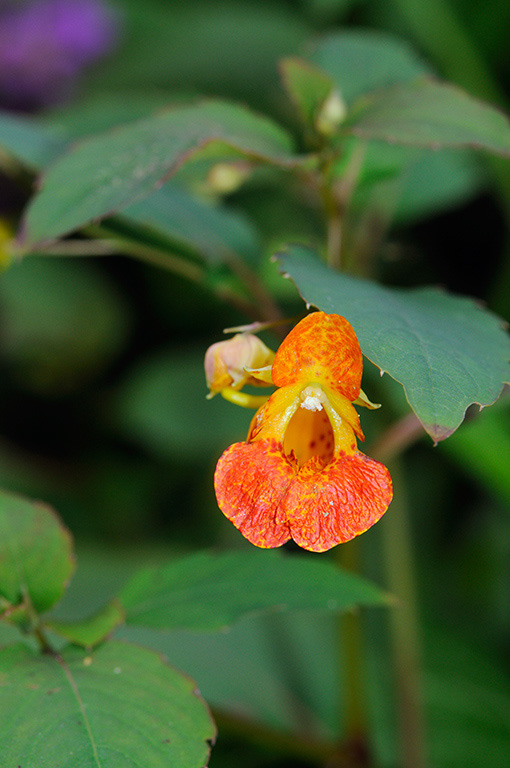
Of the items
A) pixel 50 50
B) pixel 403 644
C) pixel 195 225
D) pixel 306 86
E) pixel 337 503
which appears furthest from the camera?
pixel 50 50

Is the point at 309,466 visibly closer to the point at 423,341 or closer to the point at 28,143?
the point at 423,341

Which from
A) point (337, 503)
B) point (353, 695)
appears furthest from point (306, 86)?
point (353, 695)

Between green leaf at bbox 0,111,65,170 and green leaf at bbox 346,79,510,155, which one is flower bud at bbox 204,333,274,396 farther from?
green leaf at bbox 0,111,65,170

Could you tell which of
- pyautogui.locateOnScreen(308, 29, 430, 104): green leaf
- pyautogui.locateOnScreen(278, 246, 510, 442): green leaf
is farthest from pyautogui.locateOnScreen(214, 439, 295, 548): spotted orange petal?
pyautogui.locateOnScreen(308, 29, 430, 104): green leaf

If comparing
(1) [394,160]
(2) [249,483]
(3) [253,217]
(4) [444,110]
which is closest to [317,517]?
(2) [249,483]

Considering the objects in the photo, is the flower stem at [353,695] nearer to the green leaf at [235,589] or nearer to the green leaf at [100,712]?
the green leaf at [235,589]

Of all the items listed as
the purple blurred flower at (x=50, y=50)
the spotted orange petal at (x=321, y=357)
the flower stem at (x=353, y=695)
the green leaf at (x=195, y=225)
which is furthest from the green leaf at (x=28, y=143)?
the purple blurred flower at (x=50, y=50)
